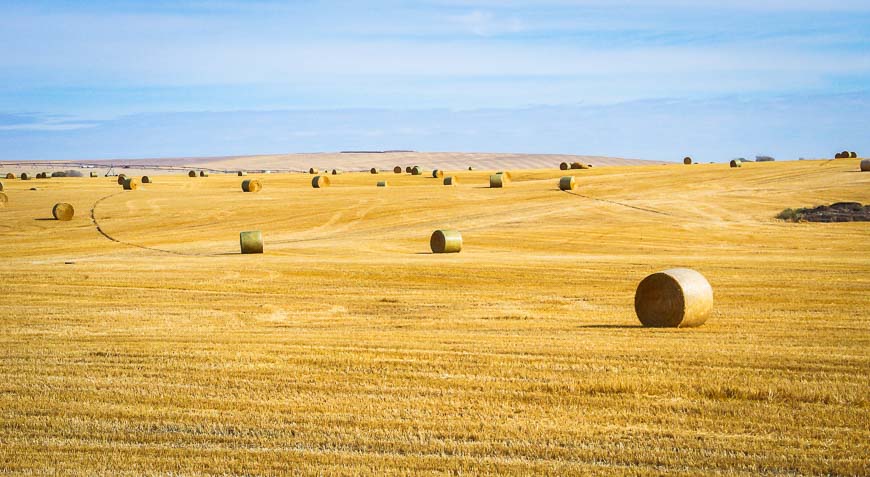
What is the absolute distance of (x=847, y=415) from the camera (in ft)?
32.3

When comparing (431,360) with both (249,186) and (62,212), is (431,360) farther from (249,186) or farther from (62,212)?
(249,186)

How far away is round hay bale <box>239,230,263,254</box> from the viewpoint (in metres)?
32.2

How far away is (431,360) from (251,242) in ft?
66.2

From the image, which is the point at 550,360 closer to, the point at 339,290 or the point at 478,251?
the point at 339,290

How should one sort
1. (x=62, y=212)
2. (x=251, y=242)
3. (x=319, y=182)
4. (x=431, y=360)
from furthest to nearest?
(x=319, y=182), (x=62, y=212), (x=251, y=242), (x=431, y=360)

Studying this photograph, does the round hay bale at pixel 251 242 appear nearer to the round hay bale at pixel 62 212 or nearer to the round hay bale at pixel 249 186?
the round hay bale at pixel 62 212

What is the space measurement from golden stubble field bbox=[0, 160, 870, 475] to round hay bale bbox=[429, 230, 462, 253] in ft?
1.63

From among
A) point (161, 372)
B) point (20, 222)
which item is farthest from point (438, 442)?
point (20, 222)

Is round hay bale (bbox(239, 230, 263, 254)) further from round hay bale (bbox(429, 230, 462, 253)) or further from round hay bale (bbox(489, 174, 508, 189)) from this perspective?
round hay bale (bbox(489, 174, 508, 189))

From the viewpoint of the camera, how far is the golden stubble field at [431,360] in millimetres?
9031

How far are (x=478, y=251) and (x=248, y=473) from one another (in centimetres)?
2584

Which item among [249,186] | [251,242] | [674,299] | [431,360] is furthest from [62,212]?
[431,360]

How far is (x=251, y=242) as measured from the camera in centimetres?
3225

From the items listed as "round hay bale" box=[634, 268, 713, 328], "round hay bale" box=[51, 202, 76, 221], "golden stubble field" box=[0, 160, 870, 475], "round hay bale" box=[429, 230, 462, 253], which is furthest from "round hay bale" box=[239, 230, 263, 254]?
"round hay bale" box=[634, 268, 713, 328]
